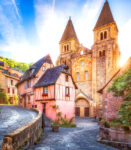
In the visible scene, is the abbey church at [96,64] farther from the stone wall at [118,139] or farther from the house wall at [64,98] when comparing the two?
the stone wall at [118,139]

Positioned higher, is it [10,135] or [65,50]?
A: [65,50]

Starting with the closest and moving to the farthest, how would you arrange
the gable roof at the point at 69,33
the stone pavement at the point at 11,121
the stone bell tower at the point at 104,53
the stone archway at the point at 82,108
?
the stone pavement at the point at 11,121, the stone bell tower at the point at 104,53, the stone archway at the point at 82,108, the gable roof at the point at 69,33

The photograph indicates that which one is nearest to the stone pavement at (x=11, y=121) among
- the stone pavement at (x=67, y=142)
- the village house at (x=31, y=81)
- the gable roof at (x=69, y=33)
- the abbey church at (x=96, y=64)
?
the stone pavement at (x=67, y=142)

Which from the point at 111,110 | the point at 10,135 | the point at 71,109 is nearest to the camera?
the point at 10,135

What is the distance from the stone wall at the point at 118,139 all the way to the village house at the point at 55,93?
8.58 metres

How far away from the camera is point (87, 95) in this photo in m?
31.6

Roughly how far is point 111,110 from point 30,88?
13031 mm

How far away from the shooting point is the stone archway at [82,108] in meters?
30.5

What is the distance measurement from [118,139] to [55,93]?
9942 mm

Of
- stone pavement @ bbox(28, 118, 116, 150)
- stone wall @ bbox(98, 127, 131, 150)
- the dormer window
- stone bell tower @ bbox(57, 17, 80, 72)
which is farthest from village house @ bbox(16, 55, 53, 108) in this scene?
the dormer window

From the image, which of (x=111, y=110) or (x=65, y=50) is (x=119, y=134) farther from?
(x=65, y=50)

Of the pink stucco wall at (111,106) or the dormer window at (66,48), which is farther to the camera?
the dormer window at (66,48)

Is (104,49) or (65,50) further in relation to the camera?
(65,50)

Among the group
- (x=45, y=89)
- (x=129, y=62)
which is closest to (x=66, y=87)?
(x=45, y=89)
